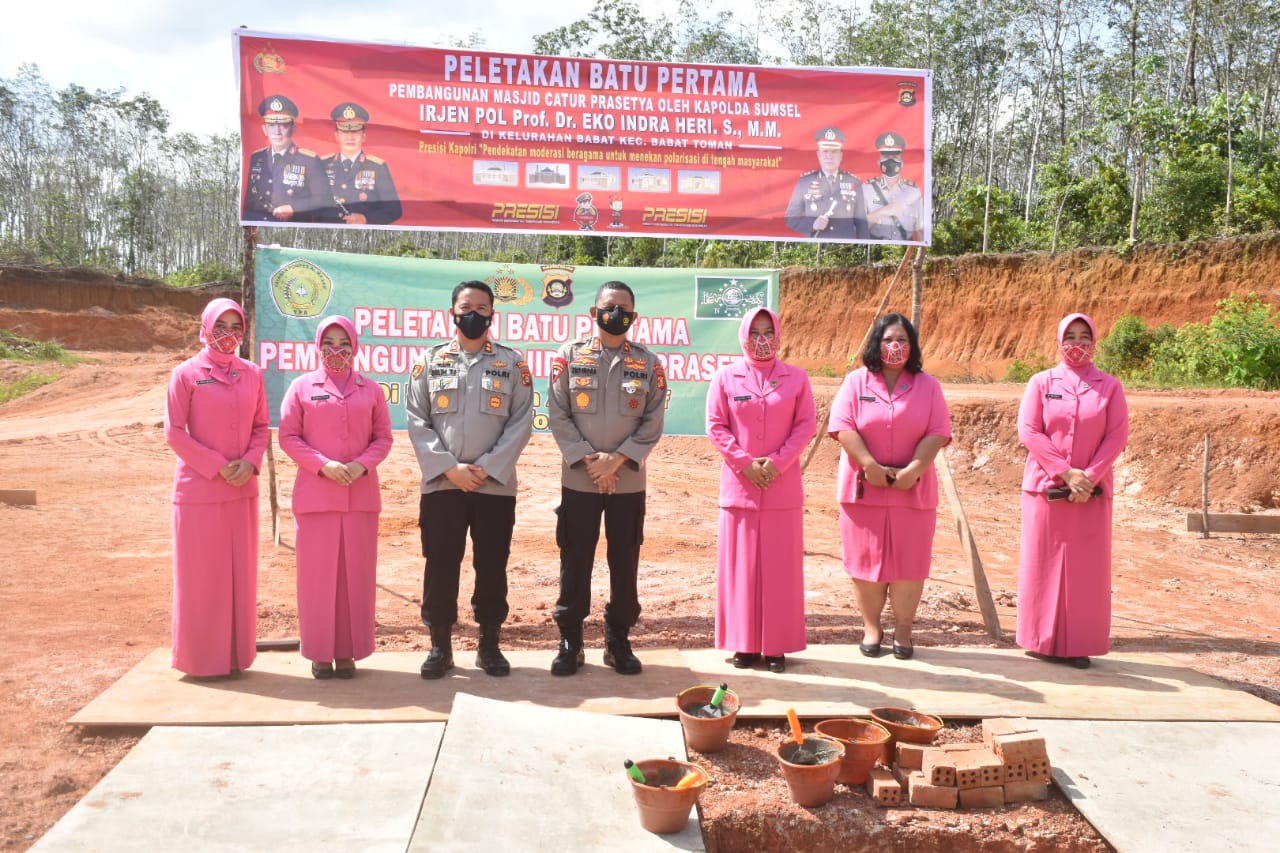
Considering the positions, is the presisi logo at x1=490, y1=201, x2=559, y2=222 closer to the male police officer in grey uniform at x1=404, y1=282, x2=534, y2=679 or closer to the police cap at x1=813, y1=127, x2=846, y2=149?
the male police officer in grey uniform at x1=404, y1=282, x2=534, y2=679

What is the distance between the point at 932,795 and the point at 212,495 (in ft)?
11.2

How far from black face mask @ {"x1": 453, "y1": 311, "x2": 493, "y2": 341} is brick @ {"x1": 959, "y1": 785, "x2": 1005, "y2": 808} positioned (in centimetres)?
290

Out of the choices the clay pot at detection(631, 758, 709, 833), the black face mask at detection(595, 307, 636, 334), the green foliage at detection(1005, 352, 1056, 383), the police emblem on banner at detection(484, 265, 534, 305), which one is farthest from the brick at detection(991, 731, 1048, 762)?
the green foliage at detection(1005, 352, 1056, 383)

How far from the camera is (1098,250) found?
74.4 ft

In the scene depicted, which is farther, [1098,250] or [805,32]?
[805,32]

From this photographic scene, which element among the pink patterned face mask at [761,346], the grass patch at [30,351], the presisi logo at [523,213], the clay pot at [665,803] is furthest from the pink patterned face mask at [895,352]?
the grass patch at [30,351]

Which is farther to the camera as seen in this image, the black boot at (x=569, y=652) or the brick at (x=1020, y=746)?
the black boot at (x=569, y=652)

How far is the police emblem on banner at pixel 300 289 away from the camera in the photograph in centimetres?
600

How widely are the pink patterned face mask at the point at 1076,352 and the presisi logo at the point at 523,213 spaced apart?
124 inches

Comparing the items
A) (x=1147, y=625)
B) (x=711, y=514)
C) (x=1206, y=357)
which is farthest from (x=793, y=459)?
(x=1206, y=357)

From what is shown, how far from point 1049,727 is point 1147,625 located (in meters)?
3.02

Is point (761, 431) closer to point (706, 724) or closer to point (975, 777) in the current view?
point (706, 724)

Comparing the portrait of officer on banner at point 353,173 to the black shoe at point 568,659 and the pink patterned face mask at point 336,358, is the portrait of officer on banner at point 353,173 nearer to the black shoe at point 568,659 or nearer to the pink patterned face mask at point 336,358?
the pink patterned face mask at point 336,358

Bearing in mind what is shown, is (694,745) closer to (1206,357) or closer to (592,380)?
(592,380)
